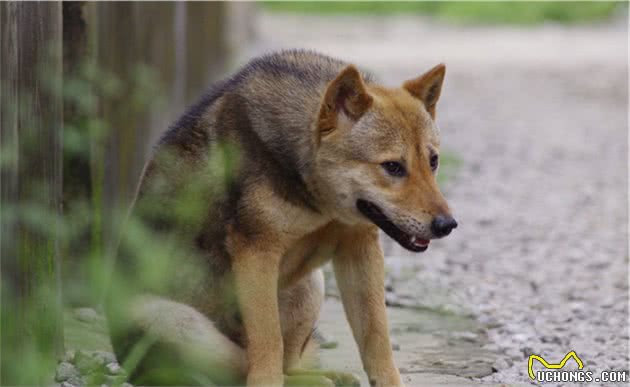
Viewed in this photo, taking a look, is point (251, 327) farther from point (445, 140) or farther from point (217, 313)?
point (445, 140)

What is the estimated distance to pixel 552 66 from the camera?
21938mm

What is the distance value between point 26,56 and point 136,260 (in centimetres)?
103

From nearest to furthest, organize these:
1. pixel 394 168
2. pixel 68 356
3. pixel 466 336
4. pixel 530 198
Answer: pixel 394 168 < pixel 68 356 < pixel 466 336 < pixel 530 198

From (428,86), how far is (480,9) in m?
29.4

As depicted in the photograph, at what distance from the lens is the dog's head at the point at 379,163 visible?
4758 millimetres

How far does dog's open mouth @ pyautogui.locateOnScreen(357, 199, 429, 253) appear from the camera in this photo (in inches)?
189

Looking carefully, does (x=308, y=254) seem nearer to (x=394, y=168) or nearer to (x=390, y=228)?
(x=390, y=228)

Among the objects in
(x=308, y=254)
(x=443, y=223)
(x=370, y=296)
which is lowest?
(x=370, y=296)

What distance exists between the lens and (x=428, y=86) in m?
5.19

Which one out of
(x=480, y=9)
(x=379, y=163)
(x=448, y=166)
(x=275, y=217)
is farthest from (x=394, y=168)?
(x=480, y=9)

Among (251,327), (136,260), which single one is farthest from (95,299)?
(251,327)

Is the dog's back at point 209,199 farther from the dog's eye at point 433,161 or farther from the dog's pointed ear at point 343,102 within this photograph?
the dog's eye at point 433,161

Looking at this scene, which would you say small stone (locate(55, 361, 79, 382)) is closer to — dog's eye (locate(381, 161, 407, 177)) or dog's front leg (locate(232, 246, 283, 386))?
dog's front leg (locate(232, 246, 283, 386))

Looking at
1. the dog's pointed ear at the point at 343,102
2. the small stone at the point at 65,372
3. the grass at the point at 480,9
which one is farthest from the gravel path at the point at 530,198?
the grass at the point at 480,9
